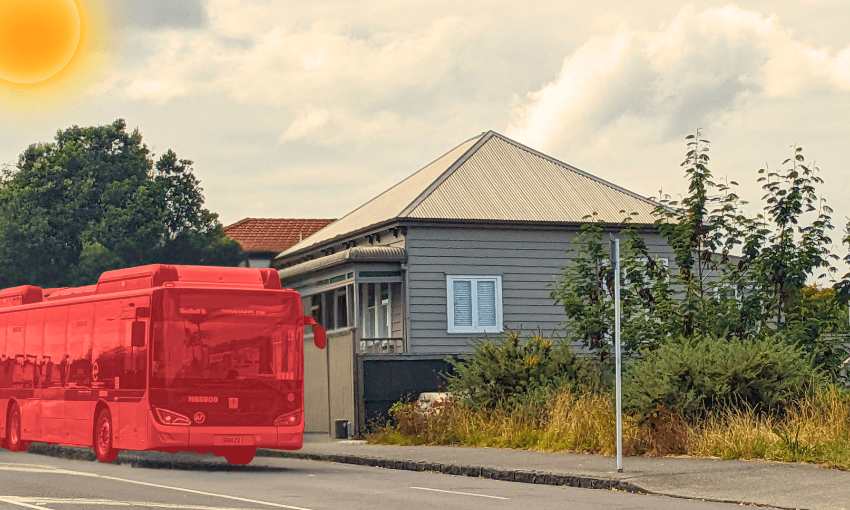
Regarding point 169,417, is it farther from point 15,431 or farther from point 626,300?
point 626,300

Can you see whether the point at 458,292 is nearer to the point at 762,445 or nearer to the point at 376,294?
the point at 376,294

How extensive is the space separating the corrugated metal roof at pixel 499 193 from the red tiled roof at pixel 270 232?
640 inches

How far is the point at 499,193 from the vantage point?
33.3 metres

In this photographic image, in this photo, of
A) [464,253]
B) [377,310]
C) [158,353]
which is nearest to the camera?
[158,353]

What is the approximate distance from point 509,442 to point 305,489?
7079mm

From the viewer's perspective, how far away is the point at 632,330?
23141 mm

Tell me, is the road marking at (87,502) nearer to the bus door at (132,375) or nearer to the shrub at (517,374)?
the bus door at (132,375)

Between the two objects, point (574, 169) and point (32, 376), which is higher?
point (574, 169)

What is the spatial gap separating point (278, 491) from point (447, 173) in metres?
19.9

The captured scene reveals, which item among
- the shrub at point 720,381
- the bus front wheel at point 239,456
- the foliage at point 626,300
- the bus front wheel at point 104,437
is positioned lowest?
the bus front wheel at point 239,456

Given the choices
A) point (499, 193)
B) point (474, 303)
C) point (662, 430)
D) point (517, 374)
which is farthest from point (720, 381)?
point (499, 193)

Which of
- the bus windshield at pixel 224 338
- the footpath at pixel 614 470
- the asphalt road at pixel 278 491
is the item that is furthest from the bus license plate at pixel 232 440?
the footpath at pixel 614 470

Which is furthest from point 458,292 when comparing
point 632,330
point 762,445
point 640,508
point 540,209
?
point 640,508

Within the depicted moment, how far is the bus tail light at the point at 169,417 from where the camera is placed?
1803cm
